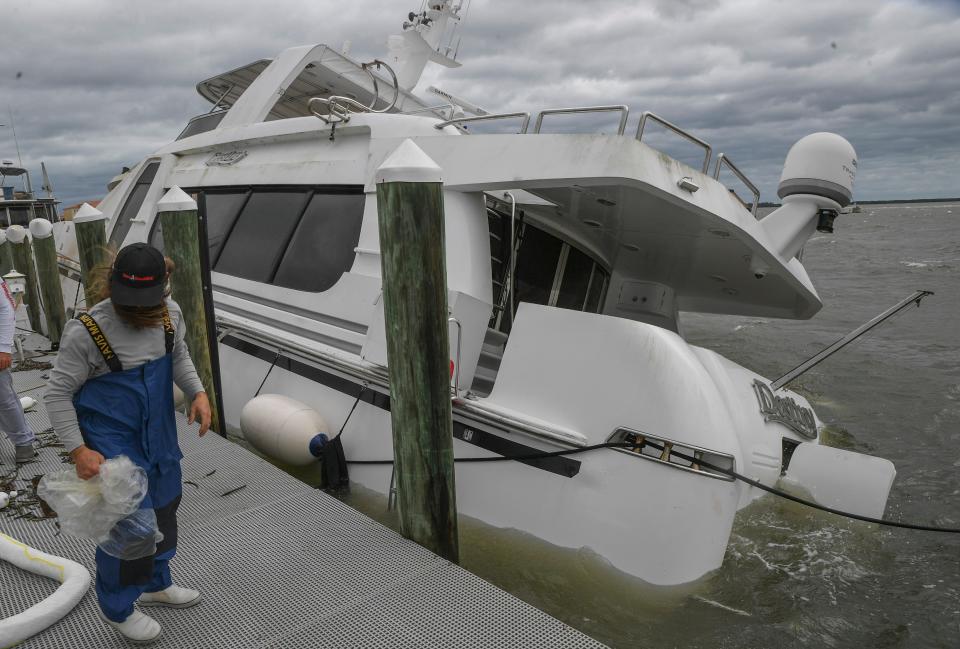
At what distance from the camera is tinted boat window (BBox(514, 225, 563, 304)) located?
218 inches

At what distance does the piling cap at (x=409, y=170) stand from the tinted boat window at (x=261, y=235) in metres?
2.49

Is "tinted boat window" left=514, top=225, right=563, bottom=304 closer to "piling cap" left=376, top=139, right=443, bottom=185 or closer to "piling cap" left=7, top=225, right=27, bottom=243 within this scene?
"piling cap" left=376, top=139, right=443, bottom=185

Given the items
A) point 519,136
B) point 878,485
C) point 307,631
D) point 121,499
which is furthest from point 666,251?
point 121,499

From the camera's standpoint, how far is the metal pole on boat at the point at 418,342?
313 centimetres

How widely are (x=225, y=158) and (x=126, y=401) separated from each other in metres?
4.83

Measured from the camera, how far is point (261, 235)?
577cm

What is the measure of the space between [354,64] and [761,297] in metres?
4.81

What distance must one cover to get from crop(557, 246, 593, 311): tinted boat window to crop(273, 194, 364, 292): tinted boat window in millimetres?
1898

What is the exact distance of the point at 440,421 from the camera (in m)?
3.32

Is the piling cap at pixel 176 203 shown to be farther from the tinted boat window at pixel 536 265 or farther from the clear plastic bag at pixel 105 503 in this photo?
the clear plastic bag at pixel 105 503

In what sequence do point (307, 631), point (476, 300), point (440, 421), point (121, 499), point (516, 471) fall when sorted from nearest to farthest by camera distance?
point (121, 499) < point (307, 631) < point (440, 421) < point (516, 471) < point (476, 300)

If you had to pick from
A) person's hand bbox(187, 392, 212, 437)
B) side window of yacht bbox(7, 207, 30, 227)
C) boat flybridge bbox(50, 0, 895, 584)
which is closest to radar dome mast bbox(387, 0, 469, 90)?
boat flybridge bbox(50, 0, 895, 584)

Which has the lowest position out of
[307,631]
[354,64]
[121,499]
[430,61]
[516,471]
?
[307,631]

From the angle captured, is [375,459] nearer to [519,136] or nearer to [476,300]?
[476,300]
